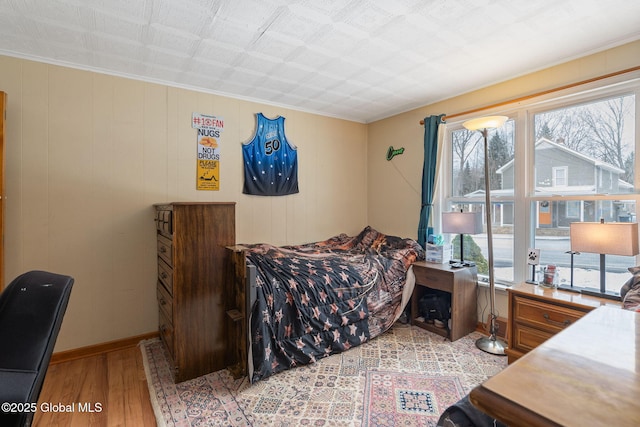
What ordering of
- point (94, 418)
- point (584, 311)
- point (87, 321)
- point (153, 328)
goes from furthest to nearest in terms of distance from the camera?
point (153, 328) → point (87, 321) → point (584, 311) → point (94, 418)

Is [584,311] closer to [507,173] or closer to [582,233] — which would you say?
[582,233]

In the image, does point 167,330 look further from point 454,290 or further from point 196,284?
point 454,290

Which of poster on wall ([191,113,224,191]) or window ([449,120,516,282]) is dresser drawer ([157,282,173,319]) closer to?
poster on wall ([191,113,224,191])

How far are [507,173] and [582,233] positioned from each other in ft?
3.50

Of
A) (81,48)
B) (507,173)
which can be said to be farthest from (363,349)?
(81,48)

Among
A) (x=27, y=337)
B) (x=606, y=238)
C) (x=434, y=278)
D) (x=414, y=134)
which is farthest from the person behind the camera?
(x=414, y=134)

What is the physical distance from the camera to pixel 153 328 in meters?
2.96

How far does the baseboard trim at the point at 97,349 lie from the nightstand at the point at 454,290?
2.68 metres

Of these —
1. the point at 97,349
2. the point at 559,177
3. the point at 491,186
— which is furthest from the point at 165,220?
the point at 559,177

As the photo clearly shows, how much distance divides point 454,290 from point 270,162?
2399mm

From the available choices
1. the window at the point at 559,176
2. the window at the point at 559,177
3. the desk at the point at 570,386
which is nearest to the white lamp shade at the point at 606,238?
the window at the point at 559,177

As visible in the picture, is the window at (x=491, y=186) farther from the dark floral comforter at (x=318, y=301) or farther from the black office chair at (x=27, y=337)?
the black office chair at (x=27, y=337)

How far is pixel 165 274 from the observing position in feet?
8.27

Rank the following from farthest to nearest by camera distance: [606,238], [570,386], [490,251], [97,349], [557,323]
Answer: [490,251] → [97,349] → [557,323] → [606,238] → [570,386]
